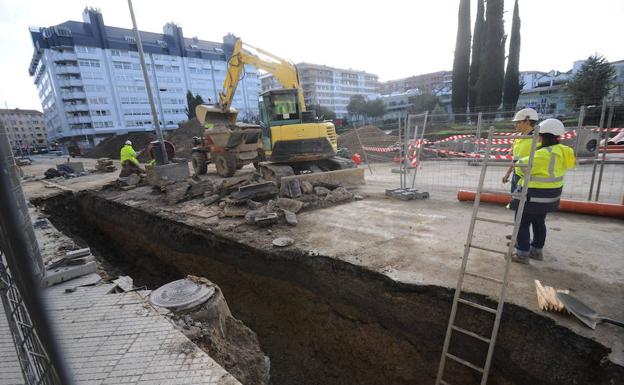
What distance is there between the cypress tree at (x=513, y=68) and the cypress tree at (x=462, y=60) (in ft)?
12.3

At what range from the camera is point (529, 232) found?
3.70 m

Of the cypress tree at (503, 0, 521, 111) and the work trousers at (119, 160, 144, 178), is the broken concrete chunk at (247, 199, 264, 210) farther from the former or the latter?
the cypress tree at (503, 0, 521, 111)

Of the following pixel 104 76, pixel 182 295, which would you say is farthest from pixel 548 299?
pixel 104 76

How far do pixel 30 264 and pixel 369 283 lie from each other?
138 inches

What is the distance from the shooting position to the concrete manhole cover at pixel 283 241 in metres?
4.86

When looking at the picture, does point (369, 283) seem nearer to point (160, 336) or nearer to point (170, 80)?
point (160, 336)

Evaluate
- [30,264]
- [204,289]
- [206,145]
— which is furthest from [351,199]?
[206,145]

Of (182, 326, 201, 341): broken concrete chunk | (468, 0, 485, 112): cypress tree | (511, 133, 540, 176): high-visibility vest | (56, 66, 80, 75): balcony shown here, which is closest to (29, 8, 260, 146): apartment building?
(56, 66, 80, 75): balcony

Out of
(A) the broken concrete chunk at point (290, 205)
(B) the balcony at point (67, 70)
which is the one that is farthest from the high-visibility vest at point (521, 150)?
(B) the balcony at point (67, 70)

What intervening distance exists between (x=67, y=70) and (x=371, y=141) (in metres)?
52.3

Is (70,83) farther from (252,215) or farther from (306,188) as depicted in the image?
(252,215)

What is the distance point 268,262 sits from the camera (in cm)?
486

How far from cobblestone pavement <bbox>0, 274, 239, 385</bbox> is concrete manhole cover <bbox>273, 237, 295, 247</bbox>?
2.07m

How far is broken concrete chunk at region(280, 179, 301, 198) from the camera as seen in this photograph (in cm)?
746
